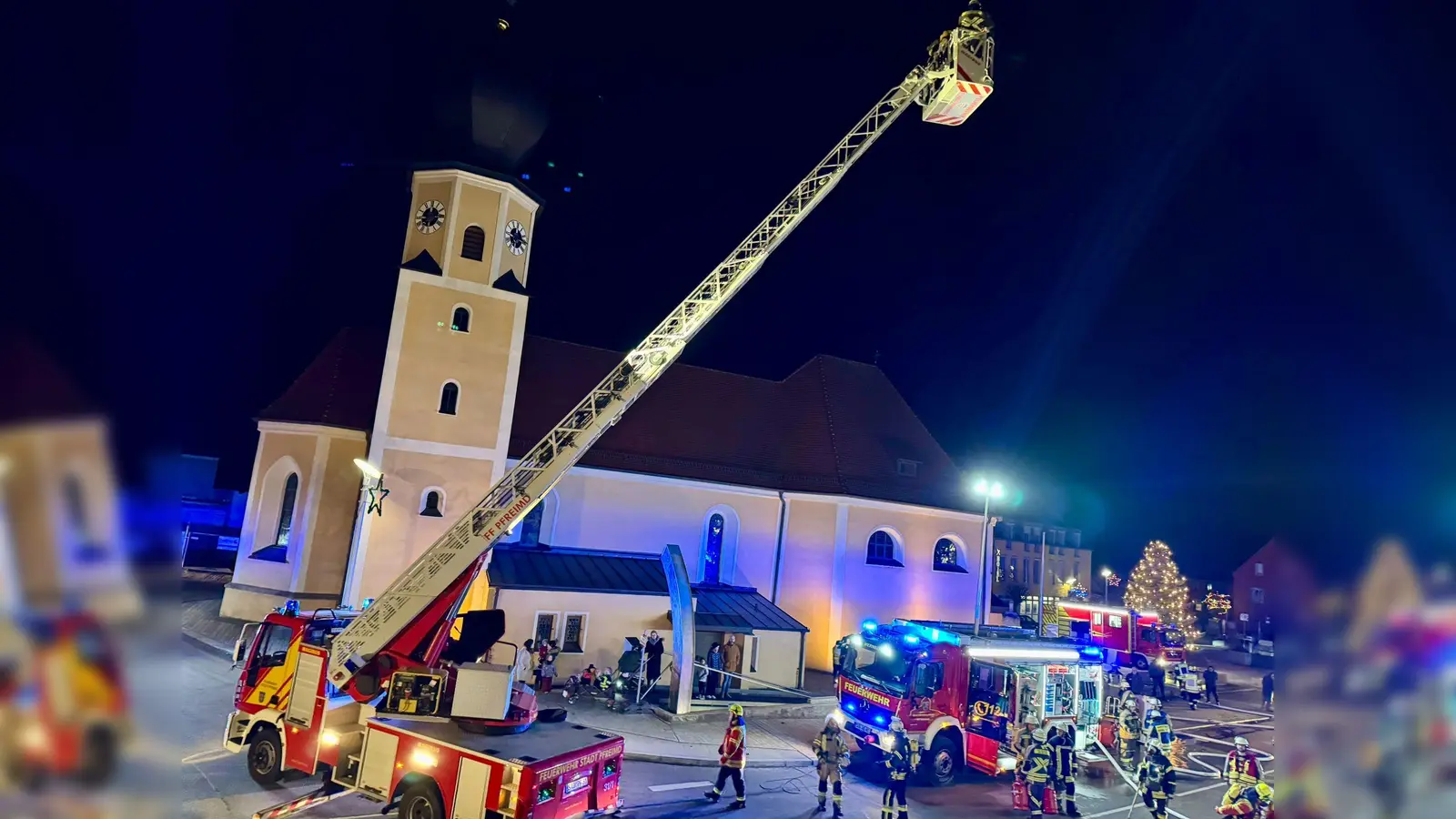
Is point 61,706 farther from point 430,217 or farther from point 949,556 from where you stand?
point 949,556

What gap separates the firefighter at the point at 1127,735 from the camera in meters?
15.5

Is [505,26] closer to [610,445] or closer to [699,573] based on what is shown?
[610,445]

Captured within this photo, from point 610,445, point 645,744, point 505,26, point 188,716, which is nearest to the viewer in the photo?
point 188,716

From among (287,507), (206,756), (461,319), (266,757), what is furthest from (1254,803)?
(287,507)

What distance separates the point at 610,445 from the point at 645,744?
37.1ft

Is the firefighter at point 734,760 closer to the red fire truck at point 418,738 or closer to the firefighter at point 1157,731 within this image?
the red fire truck at point 418,738

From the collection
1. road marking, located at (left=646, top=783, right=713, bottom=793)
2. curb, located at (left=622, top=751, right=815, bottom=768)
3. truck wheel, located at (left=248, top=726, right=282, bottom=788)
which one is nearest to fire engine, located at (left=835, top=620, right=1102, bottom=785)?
curb, located at (left=622, top=751, right=815, bottom=768)

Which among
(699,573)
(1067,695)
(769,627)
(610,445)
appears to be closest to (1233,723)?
(1067,695)

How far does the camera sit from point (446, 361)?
68.7ft

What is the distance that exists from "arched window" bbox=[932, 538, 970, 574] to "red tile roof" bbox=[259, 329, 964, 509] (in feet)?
5.05

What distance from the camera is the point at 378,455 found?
1973cm

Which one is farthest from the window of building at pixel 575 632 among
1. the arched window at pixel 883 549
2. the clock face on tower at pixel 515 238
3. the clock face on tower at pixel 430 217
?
the clock face on tower at pixel 430 217

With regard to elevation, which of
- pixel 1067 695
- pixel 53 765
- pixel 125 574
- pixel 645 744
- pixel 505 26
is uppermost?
pixel 505 26

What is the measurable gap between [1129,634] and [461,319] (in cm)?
2384
